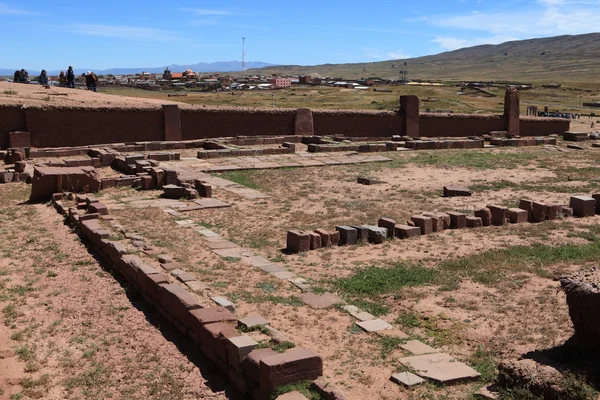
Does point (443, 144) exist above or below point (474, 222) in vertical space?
above

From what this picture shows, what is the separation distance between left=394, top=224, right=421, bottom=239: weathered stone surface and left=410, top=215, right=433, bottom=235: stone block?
15 cm

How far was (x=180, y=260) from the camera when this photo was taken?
11648mm

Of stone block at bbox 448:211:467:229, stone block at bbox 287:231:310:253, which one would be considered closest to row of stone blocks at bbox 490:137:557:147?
stone block at bbox 448:211:467:229

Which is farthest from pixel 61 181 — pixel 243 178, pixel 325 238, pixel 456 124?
pixel 456 124

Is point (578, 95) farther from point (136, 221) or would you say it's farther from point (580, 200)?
point (136, 221)

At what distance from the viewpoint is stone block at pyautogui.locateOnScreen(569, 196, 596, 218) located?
50.3 ft

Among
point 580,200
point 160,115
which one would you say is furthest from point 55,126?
point 580,200

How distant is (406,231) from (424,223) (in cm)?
50

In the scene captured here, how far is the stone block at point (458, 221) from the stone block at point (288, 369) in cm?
763

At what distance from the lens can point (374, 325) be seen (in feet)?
28.8

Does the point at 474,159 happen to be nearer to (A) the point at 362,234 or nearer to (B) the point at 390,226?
(B) the point at 390,226

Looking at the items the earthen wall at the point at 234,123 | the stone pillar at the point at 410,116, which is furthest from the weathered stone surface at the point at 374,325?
the stone pillar at the point at 410,116

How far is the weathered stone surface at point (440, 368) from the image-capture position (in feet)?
23.6

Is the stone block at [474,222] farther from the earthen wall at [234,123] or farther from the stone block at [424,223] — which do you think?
the earthen wall at [234,123]
